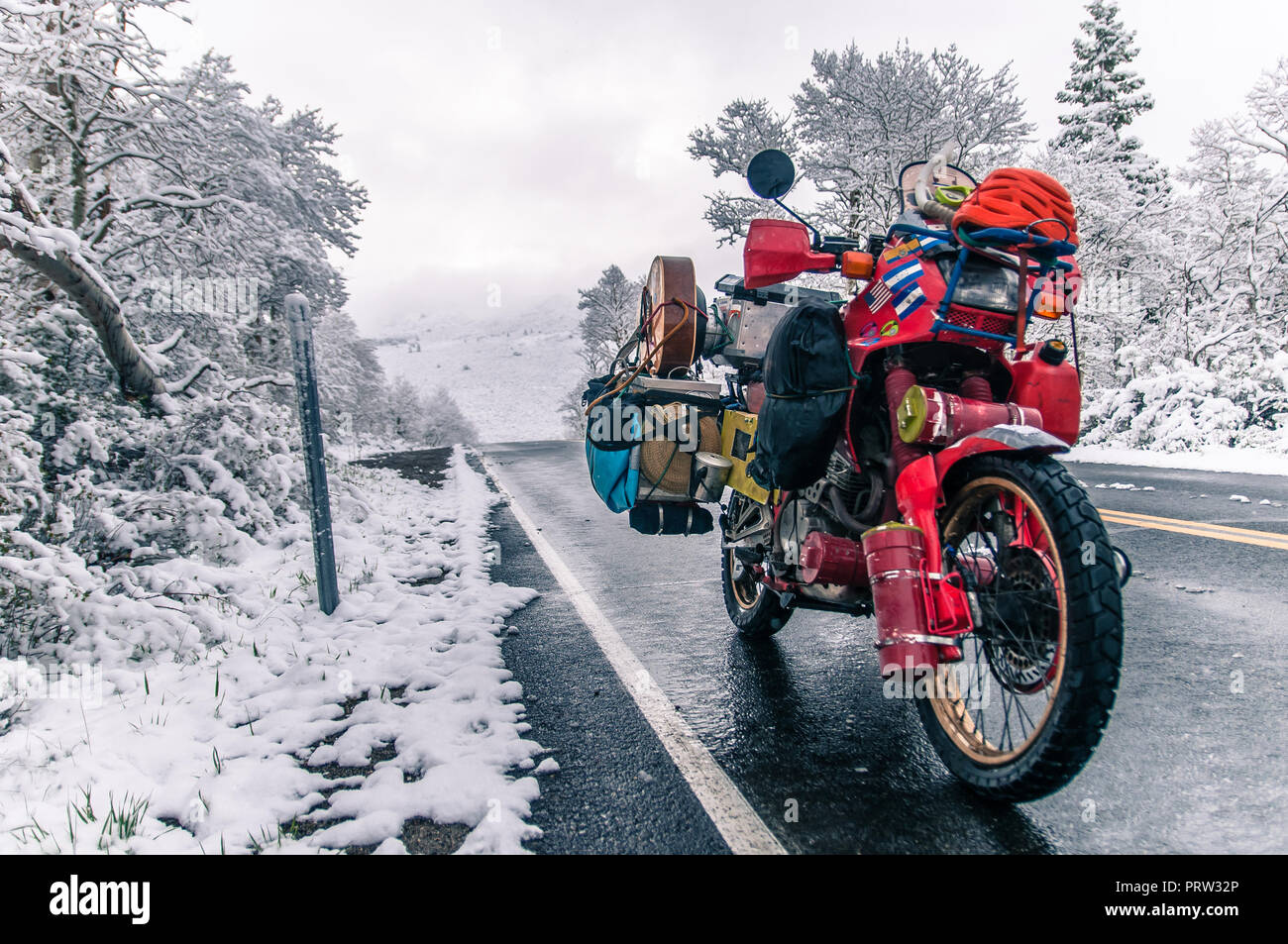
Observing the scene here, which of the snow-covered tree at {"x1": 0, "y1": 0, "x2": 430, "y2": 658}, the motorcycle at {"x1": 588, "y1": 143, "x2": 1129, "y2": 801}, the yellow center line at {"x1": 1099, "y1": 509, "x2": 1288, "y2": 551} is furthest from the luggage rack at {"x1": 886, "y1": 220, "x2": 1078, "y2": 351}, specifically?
the snow-covered tree at {"x1": 0, "y1": 0, "x2": 430, "y2": 658}

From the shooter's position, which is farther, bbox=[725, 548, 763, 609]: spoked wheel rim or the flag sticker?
bbox=[725, 548, 763, 609]: spoked wheel rim

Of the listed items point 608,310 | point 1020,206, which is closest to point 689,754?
point 1020,206

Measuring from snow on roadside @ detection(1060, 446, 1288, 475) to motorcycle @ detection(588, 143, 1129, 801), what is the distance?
8.59 m

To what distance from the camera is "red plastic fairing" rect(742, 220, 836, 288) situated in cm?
282

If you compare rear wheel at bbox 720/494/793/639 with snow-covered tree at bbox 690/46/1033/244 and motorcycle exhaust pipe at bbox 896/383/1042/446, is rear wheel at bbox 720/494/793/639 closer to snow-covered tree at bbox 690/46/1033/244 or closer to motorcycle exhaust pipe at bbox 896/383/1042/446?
motorcycle exhaust pipe at bbox 896/383/1042/446

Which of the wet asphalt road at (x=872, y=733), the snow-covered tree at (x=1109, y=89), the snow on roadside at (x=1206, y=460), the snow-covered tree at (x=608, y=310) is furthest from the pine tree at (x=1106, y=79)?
the wet asphalt road at (x=872, y=733)

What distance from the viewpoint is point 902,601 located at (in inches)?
82.4

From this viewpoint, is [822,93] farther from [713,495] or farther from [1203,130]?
[713,495]

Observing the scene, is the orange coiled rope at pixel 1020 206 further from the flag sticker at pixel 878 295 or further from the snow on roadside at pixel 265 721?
the snow on roadside at pixel 265 721

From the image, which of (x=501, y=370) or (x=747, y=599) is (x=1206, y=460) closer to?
(x=747, y=599)

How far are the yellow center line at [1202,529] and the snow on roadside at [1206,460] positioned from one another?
3.86 metres

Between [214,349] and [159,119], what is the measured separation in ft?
9.12

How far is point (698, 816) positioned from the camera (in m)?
2.11
